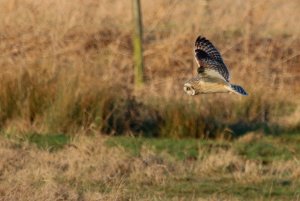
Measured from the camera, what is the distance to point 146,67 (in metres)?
18.0

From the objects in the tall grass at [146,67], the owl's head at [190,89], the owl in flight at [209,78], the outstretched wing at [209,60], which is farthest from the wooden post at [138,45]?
the owl's head at [190,89]

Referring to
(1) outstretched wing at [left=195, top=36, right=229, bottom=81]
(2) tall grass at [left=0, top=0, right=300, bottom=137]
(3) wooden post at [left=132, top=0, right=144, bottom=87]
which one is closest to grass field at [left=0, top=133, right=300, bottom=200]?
(2) tall grass at [left=0, top=0, right=300, bottom=137]

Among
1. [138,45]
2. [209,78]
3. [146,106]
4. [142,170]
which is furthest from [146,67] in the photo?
[209,78]

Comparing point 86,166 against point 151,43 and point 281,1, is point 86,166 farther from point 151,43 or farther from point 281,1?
point 281,1

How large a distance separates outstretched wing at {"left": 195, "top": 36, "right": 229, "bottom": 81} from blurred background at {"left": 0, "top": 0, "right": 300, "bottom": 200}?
1173 millimetres

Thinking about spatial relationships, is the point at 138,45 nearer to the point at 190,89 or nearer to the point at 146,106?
the point at 146,106

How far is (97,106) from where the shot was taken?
43.3ft

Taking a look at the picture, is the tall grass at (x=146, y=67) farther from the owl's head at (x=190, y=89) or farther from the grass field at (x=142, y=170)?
the owl's head at (x=190, y=89)

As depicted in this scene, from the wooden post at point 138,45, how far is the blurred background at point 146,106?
221mm

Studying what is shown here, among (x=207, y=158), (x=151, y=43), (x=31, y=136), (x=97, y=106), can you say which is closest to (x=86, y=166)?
(x=207, y=158)

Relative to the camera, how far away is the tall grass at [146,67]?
518 inches

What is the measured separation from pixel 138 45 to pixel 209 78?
376 inches

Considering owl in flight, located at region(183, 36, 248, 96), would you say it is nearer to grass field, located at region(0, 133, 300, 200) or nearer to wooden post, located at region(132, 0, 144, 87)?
grass field, located at region(0, 133, 300, 200)

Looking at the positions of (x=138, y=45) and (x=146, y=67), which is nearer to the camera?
(x=138, y=45)
